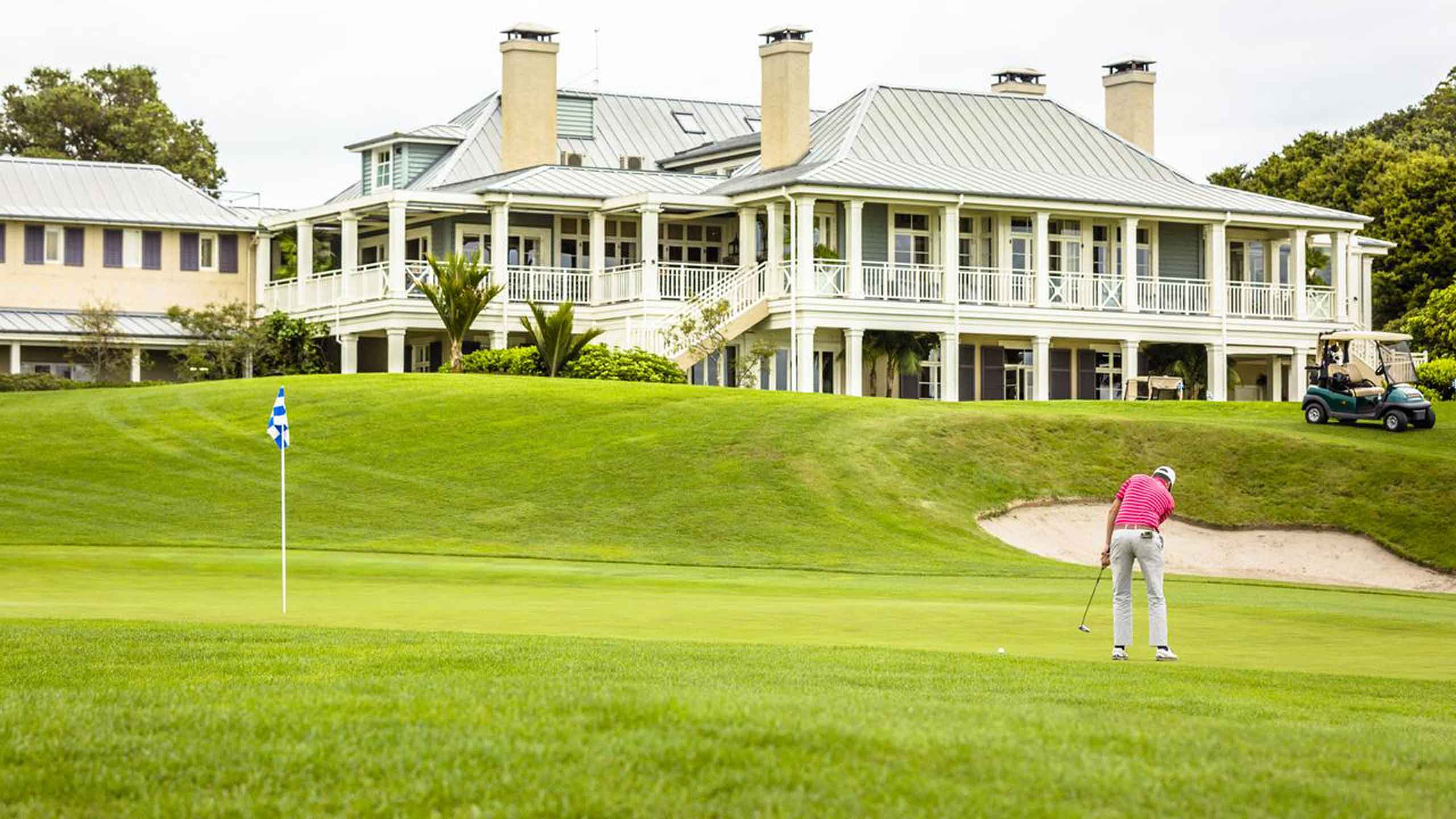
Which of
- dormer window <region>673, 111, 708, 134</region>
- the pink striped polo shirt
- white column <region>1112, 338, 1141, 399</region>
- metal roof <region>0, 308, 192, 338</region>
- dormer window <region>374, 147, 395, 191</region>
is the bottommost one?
the pink striped polo shirt

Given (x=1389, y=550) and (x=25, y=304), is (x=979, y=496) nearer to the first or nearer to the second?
(x=1389, y=550)

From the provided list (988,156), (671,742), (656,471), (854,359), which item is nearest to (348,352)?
(854,359)

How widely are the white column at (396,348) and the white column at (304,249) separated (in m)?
5.18

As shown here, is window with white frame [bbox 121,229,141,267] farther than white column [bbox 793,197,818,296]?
Yes

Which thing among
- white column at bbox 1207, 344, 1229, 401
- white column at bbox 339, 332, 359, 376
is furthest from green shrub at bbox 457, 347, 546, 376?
white column at bbox 1207, 344, 1229, 401

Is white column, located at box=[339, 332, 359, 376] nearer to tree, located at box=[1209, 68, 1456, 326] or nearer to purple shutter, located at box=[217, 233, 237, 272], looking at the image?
purple shutter, located at box=[217, 233, 237, 272]

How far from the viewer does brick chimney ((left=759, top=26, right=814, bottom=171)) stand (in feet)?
175

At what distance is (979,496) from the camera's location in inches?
1404

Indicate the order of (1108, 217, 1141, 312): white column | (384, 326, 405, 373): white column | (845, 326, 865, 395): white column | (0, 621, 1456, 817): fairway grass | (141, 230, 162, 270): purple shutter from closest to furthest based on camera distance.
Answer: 1. (0, 621, 1456, 817): fairway grass
2. (845, 326, 865, 395): white column
3. (384, 326, 405, 373): white column
4. (1108, 217, 1141, 312): white column
5. (141, 230, 162, 270): purple shutter

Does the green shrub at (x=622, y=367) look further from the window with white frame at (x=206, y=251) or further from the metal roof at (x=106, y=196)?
the window with white frame at (x=206, y=251)

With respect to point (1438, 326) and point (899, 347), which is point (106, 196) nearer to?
point (899, 347)

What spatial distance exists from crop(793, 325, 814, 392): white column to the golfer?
3126 cm

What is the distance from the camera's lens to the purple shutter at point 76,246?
5928cm

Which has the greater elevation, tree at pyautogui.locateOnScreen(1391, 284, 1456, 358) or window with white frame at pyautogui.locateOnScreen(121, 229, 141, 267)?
window with white frame at pyautogui.locateOnScreen(121, 229, 141, 267)
